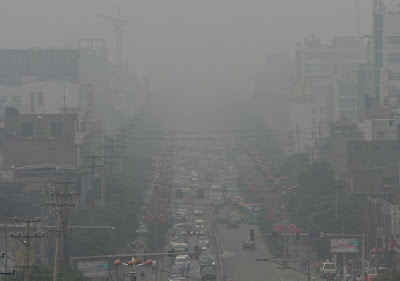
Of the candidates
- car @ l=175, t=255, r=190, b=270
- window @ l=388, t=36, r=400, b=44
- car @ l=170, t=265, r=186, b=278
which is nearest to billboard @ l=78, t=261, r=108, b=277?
car @ l=170, t=265, r=186, b=278

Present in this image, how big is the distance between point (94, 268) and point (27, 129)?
39.0m

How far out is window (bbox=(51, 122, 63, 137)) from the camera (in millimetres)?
73562

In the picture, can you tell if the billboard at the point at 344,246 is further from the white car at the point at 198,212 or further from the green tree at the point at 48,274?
the white car at the point at 198,212

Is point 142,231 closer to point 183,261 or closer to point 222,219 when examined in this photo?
point 222,219

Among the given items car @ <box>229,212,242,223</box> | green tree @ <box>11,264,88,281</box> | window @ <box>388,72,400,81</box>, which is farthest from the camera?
window @ <box>388,72,400,81</box>

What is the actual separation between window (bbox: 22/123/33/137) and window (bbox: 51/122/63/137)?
105 cm

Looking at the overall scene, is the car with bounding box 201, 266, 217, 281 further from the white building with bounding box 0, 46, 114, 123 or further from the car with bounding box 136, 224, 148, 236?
the white building with bounding box 0, 46, 114, 123

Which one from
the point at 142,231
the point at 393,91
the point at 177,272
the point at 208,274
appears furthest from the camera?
the point at 393,91

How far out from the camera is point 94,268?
3578 cm

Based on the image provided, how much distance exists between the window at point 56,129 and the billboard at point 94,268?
37.5 m

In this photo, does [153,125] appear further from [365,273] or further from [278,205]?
[365,273]

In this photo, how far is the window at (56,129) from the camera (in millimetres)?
73562

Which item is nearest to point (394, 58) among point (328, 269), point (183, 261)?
point (183, 261)

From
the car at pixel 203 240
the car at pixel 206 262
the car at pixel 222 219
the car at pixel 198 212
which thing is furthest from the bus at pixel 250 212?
the car at pixel 206 262
